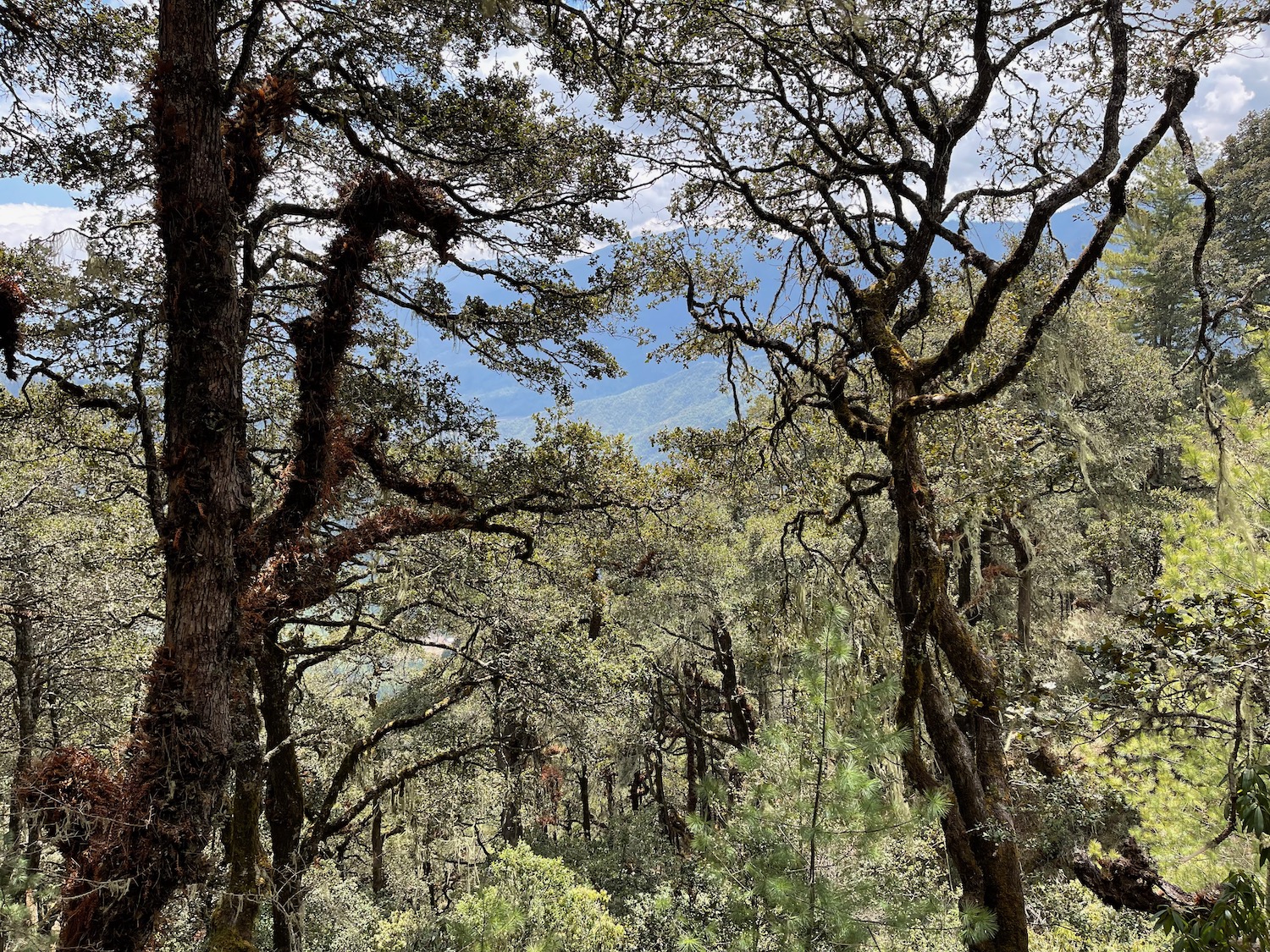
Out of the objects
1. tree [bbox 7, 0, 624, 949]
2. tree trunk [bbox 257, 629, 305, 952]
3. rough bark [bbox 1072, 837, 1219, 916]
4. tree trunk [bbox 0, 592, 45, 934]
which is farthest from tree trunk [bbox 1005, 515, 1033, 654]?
tree trunk [bbox 0, 592, 45, 934]

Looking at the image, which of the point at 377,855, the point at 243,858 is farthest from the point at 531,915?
the point at 377,855

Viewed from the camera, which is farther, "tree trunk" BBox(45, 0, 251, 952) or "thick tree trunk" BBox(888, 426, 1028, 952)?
"thick tree trunk" BBox(888, 426, 1028, 952)

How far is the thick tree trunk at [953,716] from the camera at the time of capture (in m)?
3.68

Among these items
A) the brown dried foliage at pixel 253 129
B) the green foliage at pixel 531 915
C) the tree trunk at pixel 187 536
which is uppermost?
the brown dried foliage at pixel 253 129

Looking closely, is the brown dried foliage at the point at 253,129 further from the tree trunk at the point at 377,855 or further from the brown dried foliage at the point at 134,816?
A: the tree trunk at the point at 377,855

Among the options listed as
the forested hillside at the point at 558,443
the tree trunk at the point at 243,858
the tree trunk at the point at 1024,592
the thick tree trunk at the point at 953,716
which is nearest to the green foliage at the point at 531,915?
the forested hillside at the point at 558,443

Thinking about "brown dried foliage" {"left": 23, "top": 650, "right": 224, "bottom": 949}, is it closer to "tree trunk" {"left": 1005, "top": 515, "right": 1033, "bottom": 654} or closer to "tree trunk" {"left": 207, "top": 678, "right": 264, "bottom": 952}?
"tree trunk" {"left": 207, "top": 678, "right": 264, "bottom": 952}

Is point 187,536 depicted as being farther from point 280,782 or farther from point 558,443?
point 280,782

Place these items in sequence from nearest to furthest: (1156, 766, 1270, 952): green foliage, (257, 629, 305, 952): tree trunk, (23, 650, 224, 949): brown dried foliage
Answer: (1156, 766, 1270, 952): green foliage
(23, 650, 224, 949): brown dried foliage
(257, 629, 305, 952): tree trunk

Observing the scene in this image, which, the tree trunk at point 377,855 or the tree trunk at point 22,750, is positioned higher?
the tree trunk at point 22,750

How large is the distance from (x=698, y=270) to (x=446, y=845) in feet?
41.3

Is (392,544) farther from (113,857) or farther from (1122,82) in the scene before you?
(1122,82)

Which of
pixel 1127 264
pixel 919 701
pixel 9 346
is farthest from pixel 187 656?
pixel 1127 264

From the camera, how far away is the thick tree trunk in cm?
368
